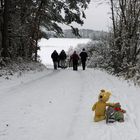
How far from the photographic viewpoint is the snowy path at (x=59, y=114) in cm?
772

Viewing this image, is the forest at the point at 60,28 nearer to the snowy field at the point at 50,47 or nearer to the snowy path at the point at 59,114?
the snowy path at the point at 59,114

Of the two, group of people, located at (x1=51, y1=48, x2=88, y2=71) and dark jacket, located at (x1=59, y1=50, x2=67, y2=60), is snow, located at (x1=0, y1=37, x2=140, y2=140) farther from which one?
dark jacket, located at (x1=59, y1=50, x2=67, y2=60)

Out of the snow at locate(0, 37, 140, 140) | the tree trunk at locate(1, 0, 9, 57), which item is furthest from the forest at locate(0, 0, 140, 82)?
the snow at locate(0, 37, 140, 140)

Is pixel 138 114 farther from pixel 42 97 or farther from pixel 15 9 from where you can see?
pixel 15 9

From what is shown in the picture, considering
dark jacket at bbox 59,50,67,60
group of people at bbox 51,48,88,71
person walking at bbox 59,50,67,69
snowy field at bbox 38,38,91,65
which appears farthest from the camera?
snowy field at bbox 38,38,91,65

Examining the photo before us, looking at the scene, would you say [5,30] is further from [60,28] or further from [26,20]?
[60,28]

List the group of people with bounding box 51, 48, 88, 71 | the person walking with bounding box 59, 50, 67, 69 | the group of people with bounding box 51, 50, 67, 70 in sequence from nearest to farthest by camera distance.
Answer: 1. the group of people with bounding box 51, 48, 88, 71
2. the group of people with bounding box 51, 50, 67, 70
3. the person walking with bounding box 59, 50, 67, 69

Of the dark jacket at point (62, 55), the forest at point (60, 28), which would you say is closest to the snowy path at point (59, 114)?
the forest at point (60, 28)

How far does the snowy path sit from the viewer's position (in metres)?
7.72

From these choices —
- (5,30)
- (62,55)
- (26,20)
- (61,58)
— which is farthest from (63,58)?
(5,30)

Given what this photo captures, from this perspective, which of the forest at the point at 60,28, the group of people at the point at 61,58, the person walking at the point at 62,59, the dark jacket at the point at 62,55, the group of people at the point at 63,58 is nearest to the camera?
the forest at the point at 60,28

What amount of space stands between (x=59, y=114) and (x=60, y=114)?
0.03 m

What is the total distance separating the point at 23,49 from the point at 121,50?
10365 mm

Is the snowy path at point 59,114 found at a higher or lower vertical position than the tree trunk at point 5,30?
lower
